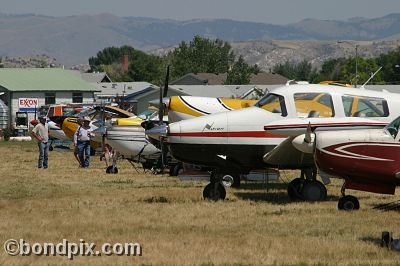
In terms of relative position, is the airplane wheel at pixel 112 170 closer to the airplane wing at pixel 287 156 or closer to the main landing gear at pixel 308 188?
the main landing gear at pixel 308 188

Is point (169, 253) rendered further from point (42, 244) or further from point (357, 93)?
point (357, 93)

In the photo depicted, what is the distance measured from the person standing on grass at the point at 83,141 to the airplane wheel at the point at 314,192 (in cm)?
1152

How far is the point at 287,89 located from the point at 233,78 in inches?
3792

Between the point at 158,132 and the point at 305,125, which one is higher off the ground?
the point at 305,125

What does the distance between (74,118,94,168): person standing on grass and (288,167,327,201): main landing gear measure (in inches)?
433

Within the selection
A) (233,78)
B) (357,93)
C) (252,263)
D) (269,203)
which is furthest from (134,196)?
(233,78)

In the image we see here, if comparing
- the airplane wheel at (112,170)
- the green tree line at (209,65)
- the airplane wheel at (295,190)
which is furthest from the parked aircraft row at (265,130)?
the green tree line at (209,65)

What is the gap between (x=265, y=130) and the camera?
15930mm

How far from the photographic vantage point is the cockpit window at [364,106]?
16.4m

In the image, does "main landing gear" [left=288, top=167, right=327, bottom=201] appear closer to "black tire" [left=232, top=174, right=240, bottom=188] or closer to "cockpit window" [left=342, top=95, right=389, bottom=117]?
"cockpit window" [left=342, top=95, right=389, bottom=117]

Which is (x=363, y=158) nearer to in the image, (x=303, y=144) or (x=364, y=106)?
(x=303, y=144)

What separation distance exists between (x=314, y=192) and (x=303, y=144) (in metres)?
2.07

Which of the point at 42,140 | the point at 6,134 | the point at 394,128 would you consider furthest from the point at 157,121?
the point at 6,134

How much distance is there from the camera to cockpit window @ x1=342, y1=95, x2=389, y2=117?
1636cm
